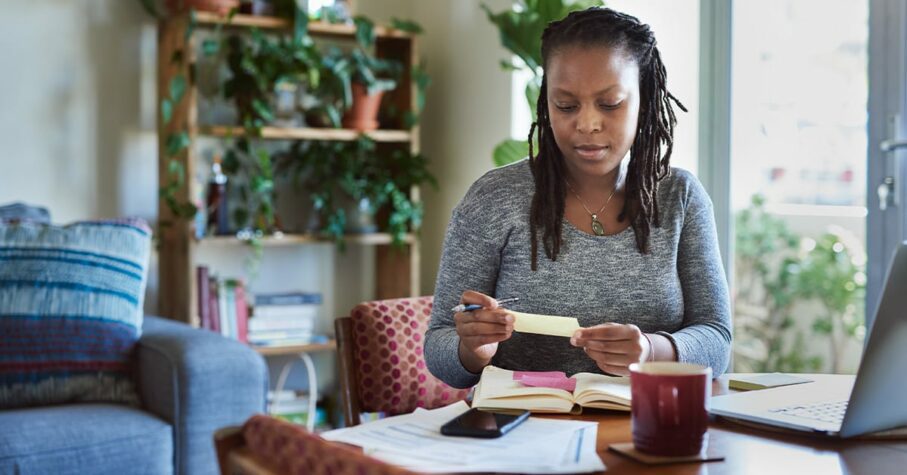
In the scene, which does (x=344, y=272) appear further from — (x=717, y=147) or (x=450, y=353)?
(x=450, y=353)

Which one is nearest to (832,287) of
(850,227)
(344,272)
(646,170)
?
(850,227)

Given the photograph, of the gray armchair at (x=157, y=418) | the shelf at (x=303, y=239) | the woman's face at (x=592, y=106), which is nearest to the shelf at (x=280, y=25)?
the shelf at (x=303, y=239)

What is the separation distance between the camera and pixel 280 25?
3410mm

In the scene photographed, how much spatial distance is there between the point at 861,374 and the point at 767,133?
6.87 ft

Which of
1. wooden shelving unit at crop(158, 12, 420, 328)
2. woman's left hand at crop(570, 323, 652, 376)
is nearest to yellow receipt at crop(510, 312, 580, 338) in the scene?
woman's left hand at crop(570, 323, 652, 376)

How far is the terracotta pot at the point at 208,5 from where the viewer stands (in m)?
3.26

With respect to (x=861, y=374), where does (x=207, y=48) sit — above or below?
above

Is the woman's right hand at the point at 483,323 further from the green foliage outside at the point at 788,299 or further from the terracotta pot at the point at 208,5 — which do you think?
the terracotta pot at the point at 208,5

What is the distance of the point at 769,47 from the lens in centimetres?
288

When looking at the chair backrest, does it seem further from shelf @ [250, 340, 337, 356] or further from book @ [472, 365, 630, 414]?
shelf @ [250, 340, 337, 356]

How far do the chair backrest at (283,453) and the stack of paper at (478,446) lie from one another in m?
0.20

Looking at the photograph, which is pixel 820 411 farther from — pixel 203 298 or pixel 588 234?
pixel 203 298

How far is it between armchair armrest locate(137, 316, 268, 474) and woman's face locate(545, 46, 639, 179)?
49.4 inches

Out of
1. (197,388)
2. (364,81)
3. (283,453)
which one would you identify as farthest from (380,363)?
(364,81)
